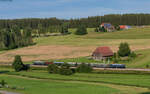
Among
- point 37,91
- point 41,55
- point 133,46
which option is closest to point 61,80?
point 37,91

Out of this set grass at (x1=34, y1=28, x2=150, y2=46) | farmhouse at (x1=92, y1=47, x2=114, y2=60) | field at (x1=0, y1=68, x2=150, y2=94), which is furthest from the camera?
grass at (x1=34, y1=28, x2=150, y2=46)

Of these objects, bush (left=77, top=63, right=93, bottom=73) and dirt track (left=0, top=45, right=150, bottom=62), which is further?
dirt track (left=0, top=45, right=150, bottom=62)

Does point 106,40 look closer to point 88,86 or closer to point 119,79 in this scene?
point 119,79

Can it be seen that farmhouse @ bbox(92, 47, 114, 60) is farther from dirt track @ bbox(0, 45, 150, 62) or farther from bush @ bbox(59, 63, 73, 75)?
bush @ bbox(59, 63, 73, 75)

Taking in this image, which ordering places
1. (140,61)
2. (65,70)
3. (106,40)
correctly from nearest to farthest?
(65,70), (140,61), (106,40)

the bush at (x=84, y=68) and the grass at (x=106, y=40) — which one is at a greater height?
the grass at (x=106, y=40)

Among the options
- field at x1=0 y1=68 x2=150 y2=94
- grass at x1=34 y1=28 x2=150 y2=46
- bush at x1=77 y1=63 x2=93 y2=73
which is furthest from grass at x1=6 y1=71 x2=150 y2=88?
grass at x1=34 y1=28 x2=150 y2=46

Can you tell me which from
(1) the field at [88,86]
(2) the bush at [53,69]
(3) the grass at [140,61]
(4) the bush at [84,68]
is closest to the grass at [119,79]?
(1) the field at [88,86]

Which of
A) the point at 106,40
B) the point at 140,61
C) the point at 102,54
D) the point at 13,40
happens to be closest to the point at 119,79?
the point at 140,61

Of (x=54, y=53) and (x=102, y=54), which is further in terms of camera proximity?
(x=54, y=53)

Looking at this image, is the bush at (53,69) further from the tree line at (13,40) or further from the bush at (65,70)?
the tree line at (13,40)

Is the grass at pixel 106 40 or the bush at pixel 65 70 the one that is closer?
the bush at pixel 65 70

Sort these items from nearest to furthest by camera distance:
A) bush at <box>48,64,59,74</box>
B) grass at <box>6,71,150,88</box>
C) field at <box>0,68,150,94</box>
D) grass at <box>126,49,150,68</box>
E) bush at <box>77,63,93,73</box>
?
field at <box>0,68,150,94</box>, grass at <box>6,71,150,88</box>, bush at <box>77,63,93,73</box>, bush at <box>48,64,59,74</box>, grass at <box>126,49,150,68</box>

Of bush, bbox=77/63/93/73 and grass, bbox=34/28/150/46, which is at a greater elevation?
grass, bbox=34/28/150/46
